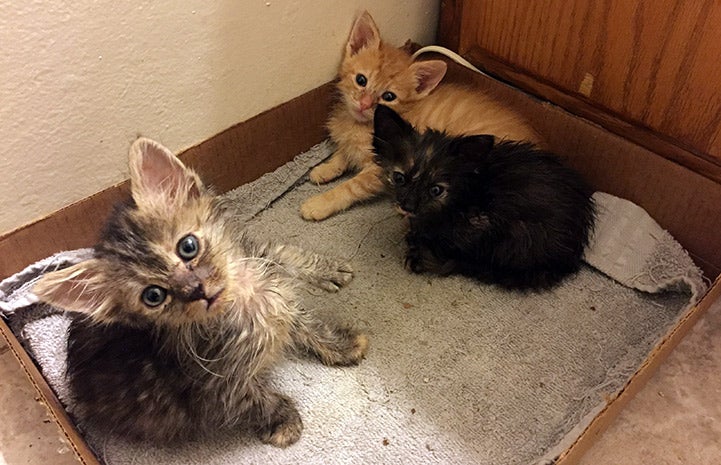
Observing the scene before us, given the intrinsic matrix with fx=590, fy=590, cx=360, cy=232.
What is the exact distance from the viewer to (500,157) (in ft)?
4.67

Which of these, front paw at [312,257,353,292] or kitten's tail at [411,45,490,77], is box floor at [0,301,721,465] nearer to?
front paw at [312,257,353,292]

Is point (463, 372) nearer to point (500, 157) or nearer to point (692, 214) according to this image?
point (500, 157)

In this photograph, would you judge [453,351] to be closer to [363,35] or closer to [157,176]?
[157,176]

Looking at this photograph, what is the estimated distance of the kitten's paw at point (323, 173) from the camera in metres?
1.82

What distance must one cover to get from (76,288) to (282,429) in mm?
522

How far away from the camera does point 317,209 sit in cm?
170

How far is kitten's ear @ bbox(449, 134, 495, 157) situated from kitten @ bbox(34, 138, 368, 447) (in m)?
0.48

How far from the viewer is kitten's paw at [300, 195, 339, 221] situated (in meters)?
1.71

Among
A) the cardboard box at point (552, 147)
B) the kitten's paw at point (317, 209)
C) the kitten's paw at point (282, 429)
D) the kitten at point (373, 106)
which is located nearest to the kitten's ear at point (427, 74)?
the kitten at point (373, 106)

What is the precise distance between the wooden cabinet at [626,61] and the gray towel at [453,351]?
0.23 m

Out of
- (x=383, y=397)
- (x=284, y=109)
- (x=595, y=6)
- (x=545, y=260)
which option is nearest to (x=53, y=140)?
(x=284, y=109)

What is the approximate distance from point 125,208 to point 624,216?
1.24 m

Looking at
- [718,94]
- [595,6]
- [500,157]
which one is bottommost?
[500,157]

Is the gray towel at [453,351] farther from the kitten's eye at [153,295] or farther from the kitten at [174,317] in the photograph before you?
the kitten's eye at [153,295]
